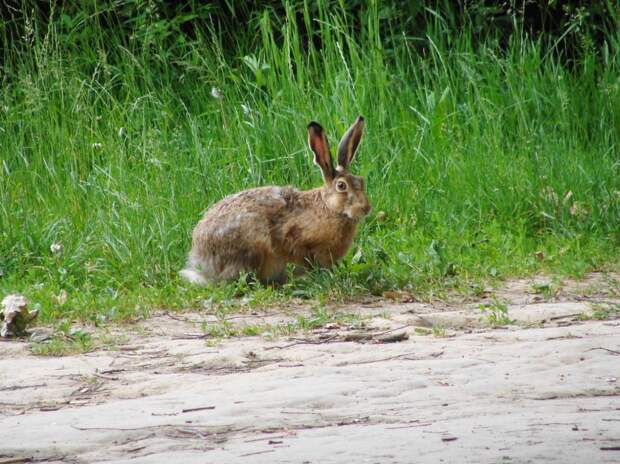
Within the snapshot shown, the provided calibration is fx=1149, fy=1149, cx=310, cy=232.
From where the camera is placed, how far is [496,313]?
5984 mm

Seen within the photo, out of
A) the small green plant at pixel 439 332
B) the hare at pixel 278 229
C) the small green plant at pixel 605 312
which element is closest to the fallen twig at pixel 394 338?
the small green plant at pixel 439 332

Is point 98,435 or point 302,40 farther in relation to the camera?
point 302,40

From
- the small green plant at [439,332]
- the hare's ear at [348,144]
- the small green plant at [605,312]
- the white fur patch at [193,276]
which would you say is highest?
the hare's ear at [348,144]

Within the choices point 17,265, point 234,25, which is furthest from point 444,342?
point 234,25

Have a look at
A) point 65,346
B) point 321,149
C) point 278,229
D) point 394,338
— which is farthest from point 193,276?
point 394,338

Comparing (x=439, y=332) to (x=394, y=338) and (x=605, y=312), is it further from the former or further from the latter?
(x=605, y=312)

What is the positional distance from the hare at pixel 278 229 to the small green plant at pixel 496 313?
4.67ft

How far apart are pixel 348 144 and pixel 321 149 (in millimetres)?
209

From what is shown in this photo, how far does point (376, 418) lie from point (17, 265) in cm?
446

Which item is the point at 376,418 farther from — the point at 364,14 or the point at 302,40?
the point at 302,40

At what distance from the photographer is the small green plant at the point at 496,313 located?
5.76 meters

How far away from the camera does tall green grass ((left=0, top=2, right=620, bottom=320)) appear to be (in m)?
7.32

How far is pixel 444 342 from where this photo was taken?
17.0ft

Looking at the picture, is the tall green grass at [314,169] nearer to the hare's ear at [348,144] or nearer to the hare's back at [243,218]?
the hare's back at [243,218]
